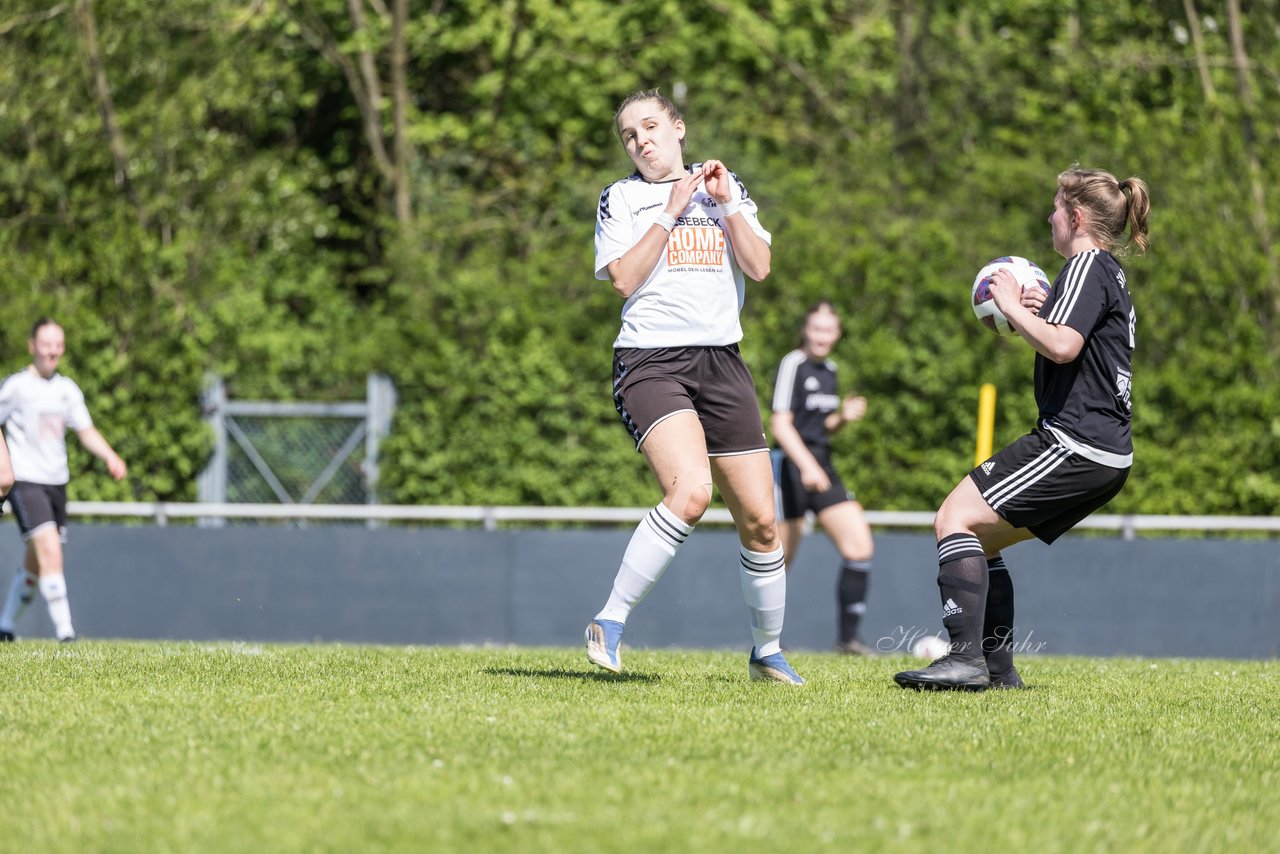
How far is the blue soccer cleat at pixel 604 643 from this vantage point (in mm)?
5551

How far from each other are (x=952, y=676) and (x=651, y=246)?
1957mm

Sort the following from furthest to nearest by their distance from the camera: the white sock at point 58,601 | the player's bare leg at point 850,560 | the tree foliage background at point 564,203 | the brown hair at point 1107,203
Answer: the tree foliage background at point 564,203 < the player's bare leg at point 850,560 < the white sock at point 58,601 < the brown hair at point 1107,203

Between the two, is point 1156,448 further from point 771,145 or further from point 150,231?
point 150,231

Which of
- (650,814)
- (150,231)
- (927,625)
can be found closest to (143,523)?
(150,231)

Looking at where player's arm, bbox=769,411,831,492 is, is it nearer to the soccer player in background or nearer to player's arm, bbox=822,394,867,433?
the soccer player in background

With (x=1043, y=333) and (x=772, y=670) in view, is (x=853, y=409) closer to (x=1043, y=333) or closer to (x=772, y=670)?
(x=772, y=670)

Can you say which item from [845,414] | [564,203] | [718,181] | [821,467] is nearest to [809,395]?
[845,414]

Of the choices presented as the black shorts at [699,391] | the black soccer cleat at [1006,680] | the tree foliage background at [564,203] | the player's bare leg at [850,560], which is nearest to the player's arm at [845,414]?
the player's bare leg at [850,560]

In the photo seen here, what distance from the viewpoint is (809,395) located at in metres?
10.6

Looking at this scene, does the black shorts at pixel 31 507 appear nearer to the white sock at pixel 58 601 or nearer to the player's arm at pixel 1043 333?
the white sock at pixel 58 601

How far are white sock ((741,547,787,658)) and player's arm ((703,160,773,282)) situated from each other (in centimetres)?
110

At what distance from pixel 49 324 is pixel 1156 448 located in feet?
30.3

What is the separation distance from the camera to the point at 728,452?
5824mm

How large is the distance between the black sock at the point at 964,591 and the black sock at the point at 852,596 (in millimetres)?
4898
